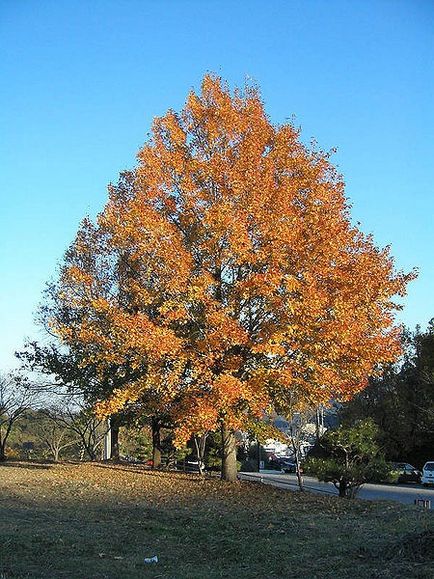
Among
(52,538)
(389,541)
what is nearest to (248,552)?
(389,541)

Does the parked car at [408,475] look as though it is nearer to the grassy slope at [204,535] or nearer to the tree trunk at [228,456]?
the tree trunk at [228,456]

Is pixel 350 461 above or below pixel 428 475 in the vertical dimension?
above

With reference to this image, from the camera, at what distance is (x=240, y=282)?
47.8 feet

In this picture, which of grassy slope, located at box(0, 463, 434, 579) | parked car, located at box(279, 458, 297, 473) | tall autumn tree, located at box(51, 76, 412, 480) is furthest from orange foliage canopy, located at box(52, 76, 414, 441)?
parked car, located at box(279, 458, 297, 473)

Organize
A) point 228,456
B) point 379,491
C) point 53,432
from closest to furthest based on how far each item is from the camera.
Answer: point 228,456
point 379,491
point 53,432

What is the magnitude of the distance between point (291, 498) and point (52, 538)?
773 centimetres

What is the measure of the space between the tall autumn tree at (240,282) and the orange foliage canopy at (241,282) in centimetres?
3

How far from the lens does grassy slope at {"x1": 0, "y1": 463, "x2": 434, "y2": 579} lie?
6.59 meters

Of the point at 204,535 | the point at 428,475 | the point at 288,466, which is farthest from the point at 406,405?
the point at 204,535

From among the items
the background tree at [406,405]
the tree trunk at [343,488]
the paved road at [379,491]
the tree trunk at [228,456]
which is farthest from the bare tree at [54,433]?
the tree trunk at [343,488]

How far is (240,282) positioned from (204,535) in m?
6.66

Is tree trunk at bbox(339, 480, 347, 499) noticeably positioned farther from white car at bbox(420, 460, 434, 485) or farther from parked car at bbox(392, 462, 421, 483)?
parked car at bbox(392, 462, 421, 483)

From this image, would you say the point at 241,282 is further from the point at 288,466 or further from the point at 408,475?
the point at 288,466

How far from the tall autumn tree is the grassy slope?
2214 millimetres
